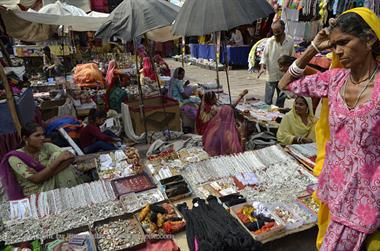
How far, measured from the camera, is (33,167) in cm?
319

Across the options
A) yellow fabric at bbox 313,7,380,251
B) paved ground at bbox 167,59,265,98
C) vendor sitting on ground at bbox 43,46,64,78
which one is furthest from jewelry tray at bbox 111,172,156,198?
vendor sitting on ground at bbox 43,46,64,78

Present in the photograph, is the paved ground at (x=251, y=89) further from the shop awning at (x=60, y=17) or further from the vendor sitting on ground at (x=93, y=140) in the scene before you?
the shop awning at (x=60, y=17)

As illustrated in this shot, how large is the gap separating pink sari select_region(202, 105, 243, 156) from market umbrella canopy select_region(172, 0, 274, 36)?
1.10m

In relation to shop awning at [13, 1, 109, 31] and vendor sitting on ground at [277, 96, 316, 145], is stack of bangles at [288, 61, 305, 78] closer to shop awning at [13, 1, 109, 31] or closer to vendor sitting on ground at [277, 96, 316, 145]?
vendor sitting on ground at [277, 96, 316, 145]

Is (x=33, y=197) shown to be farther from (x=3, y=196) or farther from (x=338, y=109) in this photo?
(x=338, y=109)

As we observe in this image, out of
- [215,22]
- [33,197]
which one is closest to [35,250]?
[33,197]

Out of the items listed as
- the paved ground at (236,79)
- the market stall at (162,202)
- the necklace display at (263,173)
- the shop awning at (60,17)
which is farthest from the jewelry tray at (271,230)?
the shop awning at (60,17)

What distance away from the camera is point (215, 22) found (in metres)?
4.03

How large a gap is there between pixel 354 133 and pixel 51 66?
11.2m

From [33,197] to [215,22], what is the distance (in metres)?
2.94

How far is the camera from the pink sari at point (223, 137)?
413cm

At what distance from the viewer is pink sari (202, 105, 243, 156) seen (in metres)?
4.13

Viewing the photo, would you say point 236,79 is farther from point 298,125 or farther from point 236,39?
point 298,125

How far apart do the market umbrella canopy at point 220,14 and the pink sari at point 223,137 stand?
3.60 feet
